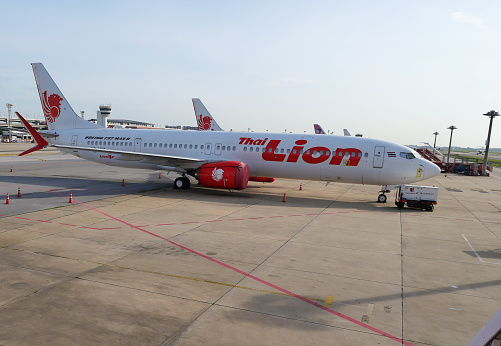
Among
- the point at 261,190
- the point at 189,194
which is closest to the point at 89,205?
the point at 189,194

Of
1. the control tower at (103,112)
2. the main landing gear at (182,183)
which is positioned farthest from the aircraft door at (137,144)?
the control tower at (103,112)

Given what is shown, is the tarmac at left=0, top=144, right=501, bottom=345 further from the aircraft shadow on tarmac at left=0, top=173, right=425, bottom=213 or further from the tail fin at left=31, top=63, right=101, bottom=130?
the tail fin at left=31, top=63, right=101, bottom=130

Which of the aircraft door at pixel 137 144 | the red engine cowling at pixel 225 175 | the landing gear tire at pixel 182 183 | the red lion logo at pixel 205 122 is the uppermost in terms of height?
the red lion logo at pixel 205 122

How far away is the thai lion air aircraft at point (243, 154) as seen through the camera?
22375 millimetres

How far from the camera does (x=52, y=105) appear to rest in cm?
2977

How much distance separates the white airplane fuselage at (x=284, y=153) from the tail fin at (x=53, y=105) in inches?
105

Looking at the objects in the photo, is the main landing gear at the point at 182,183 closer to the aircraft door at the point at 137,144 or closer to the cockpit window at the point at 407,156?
the aircraft door at the point at 137,144

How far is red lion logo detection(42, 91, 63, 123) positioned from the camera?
96.9 feet

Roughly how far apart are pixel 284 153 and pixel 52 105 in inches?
782

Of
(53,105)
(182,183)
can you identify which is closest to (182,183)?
(182,183)

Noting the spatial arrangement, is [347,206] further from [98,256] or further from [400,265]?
[98,256]

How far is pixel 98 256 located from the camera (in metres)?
11.4

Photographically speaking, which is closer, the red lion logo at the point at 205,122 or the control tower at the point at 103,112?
the red lion logo at the point at 205,122

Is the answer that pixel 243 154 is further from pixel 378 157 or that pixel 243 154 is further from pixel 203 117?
pixel 203 117
